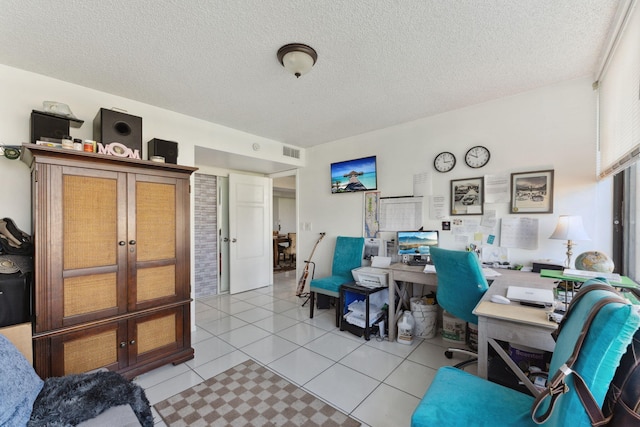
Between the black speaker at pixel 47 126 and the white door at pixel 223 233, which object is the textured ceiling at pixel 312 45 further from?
the white door at pixel 223 233

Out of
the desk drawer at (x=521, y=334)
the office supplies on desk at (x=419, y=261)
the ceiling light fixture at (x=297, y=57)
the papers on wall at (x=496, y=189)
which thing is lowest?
the desk drawer at (x=521, y=334)

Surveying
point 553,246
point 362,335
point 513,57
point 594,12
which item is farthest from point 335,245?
point 594,12

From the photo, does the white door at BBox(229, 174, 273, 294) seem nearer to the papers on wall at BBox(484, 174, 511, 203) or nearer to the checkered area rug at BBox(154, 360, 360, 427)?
the checkered area rug at BBox(154, 360, 360, 427)

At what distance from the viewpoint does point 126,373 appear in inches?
84.4

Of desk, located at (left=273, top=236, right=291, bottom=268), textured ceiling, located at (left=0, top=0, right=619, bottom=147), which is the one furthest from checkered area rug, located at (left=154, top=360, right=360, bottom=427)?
desk, located at (left=273, top=236, right=291, bottom=268)

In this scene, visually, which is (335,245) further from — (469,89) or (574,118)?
(574,118)

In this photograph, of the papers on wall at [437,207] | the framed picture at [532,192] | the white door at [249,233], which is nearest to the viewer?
the framed picture at [532,192]

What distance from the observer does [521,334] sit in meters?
1.40

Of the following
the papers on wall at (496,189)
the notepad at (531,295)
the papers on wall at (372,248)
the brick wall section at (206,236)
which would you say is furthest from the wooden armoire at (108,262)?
the papers on wall at (496,189)

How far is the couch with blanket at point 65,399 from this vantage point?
3.89ft

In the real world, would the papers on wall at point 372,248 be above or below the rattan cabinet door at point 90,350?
above

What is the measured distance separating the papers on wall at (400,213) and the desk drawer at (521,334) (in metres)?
1.92

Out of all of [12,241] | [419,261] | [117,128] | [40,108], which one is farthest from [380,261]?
[40,108]

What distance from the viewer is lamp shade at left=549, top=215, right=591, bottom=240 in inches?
85.0
